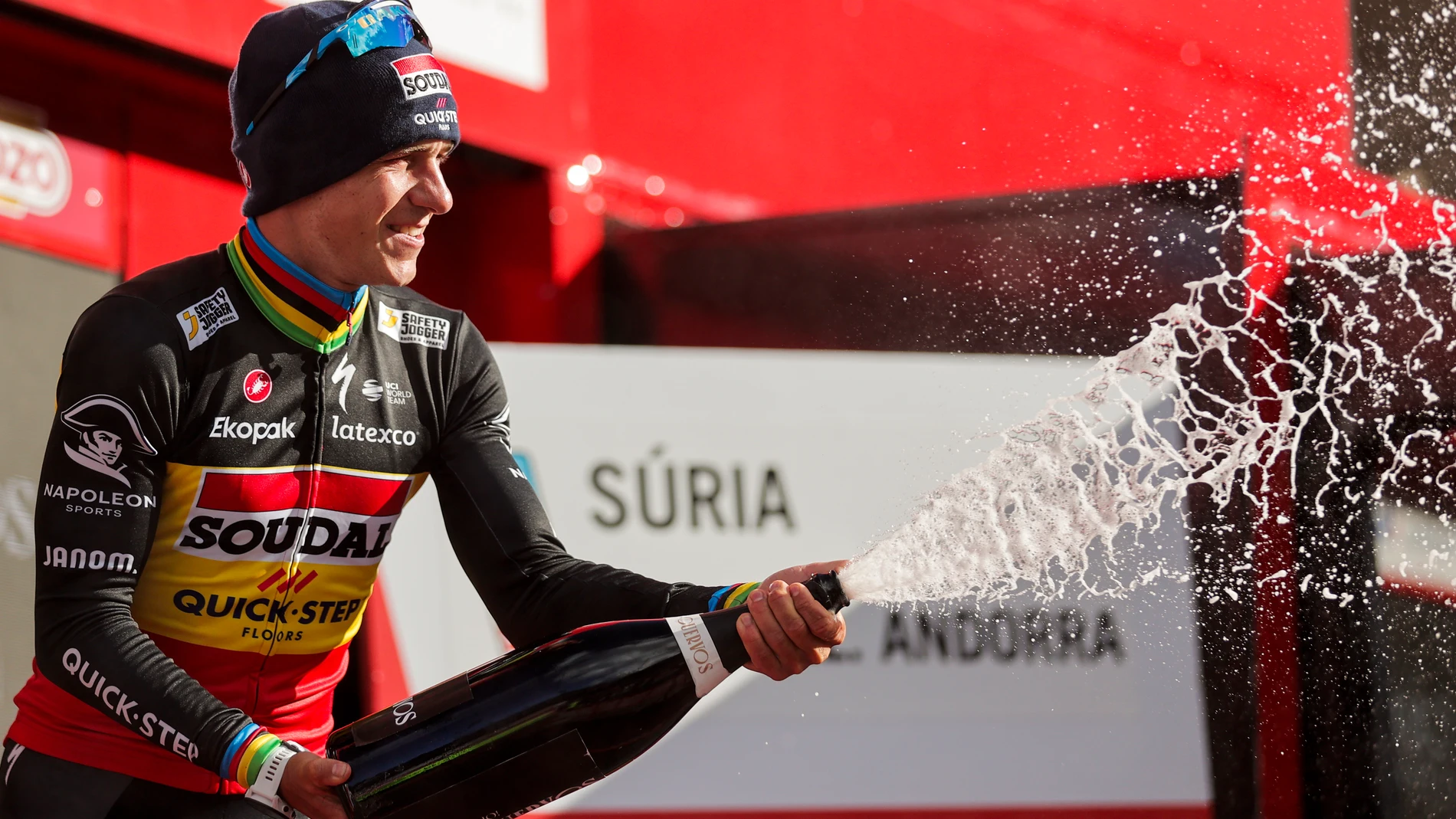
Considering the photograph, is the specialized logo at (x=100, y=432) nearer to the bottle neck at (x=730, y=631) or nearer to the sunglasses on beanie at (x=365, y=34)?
the sunglasses on beanie at (x=365, y=34)

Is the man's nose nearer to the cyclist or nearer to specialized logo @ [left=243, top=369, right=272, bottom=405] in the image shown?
the cyclist

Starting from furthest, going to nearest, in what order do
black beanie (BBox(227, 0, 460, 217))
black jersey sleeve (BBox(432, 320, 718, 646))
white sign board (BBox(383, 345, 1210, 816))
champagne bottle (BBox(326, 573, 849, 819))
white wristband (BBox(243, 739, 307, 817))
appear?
white sign board (BBox(383, 345, 1210, 816)) → black jersey sleeve (BBox(432, 320, 718, 646)) → black beanie (BBox(227, 0, 460, 217)) → champagne bottle (BBox(326, 573, 849, 819)) → white wristband (BBox(243, 739, 307, 817))

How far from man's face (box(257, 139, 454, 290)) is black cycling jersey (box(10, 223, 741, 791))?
0.04m

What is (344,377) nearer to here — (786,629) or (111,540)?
(111,540)

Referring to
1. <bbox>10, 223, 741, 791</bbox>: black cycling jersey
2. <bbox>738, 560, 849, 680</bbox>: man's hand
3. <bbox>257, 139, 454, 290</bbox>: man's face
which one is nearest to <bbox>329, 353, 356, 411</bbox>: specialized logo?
<bbox>10, 223, 741, 791</bbox>: black cycling jersey

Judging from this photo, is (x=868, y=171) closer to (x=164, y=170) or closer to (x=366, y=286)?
(x=164, y=170)

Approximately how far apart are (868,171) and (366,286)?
16.5ft

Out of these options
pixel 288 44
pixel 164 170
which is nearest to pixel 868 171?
pixel 164 170

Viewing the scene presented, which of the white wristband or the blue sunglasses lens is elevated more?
the blue sunglasses lens

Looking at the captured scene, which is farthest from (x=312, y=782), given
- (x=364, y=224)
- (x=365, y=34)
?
(x=365, y=34)

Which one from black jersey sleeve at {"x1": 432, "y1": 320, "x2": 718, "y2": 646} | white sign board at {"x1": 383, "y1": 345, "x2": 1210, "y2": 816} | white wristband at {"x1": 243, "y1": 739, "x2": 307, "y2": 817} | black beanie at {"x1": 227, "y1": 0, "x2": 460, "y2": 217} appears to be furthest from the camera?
white sign board at {"x1": 383, "y1": 345, "x2": 1210, "y2": 816}

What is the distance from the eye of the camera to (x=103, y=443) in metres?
1.79

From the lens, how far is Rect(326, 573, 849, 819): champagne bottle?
1845mm

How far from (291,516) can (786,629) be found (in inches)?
26.6
